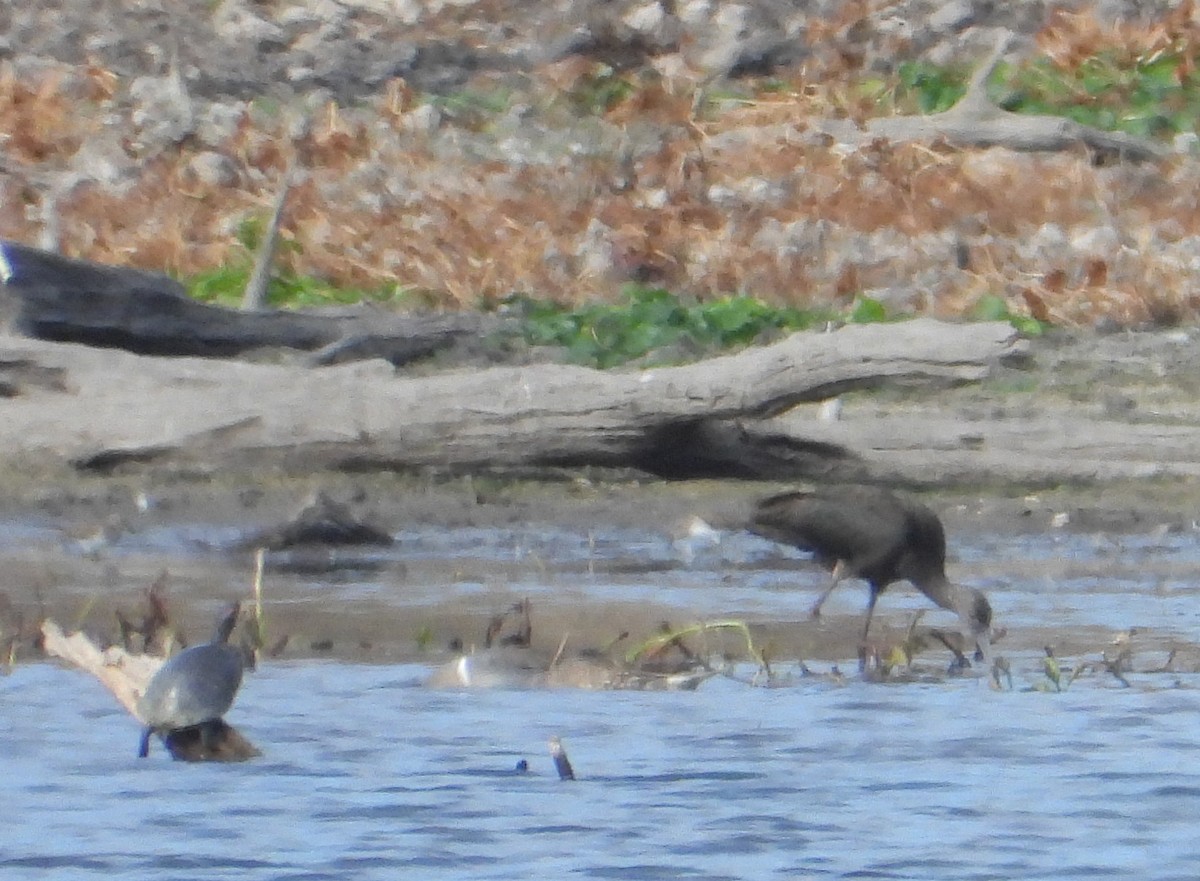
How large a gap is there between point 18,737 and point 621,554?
118 inches

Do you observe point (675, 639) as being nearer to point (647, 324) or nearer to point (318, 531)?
point (318, 531)

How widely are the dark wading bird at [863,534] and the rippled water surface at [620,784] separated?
2.34 feet

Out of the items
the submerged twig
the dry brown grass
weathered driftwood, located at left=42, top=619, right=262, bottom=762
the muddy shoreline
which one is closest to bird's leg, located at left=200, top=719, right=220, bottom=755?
weathered driftwood, located at left=42, top=619, right=262, bottom=762

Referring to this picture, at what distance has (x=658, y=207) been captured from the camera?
13742 mm

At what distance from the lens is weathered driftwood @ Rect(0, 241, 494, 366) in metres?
9.46

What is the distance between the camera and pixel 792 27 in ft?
52.0

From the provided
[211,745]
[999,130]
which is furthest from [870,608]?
[999,130]

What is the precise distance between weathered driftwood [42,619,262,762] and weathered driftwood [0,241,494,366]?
3392 millimetres

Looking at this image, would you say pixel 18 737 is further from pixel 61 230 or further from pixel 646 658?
pixel 61 230

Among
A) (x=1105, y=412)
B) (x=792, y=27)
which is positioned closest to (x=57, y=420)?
(x=1105, y=412)

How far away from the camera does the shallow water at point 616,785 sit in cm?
548

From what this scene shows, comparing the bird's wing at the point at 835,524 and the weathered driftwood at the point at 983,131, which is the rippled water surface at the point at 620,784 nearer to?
the bird's wing at the point at 835,524

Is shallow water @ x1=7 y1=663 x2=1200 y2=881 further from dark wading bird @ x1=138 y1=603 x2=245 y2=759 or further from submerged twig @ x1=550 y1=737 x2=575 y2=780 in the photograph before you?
dark wading bird @ x1=138 y1=603 x2=245 y2=759

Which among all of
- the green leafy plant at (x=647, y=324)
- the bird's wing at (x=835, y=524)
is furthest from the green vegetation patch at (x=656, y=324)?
the bird's wing at (x=835, y=524)
